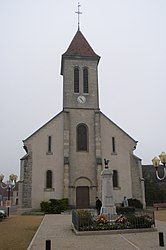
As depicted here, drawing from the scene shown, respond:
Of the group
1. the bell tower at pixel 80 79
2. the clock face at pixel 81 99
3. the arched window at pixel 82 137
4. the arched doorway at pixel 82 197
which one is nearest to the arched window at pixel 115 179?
the arched doorway at pixel 82 197

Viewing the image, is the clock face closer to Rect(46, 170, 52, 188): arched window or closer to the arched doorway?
Rect(46, 170, 52, 188): arched window

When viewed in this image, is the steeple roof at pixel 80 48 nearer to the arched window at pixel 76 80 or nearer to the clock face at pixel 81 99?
the arched window at pixel 76 80

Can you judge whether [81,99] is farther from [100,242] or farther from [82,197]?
[100,242]

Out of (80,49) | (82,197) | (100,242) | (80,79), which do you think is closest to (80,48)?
(80,49)

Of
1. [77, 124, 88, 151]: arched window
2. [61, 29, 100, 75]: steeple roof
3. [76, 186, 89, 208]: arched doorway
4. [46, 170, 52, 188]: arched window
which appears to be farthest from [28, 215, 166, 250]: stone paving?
[61, 29, 100, 75]: steeple roof

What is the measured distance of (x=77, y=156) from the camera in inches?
1094

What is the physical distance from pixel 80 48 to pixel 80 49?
0.23 meters

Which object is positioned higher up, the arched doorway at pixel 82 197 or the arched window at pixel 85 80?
the arched window at pixel 85 80

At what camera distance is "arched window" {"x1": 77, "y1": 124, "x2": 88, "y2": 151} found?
28328mm

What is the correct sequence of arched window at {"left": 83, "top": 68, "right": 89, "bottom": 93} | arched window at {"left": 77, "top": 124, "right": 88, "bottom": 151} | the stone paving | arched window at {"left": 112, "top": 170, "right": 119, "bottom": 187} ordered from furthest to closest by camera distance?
1. arched window at {"left": 83, "top": 68, "right": 89, "bottom": 93}
2. arched window at {"left": 77, "top": 124, "right": 88, "bottom": 151}
3. arched window at {"left": 112, "top": 170, "right": 119, "bottom": 187}
4. the stone paving

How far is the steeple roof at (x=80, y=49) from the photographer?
3173 centimetres

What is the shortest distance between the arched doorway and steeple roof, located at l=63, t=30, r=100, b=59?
49.2ft

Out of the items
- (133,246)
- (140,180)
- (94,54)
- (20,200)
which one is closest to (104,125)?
(140,180)

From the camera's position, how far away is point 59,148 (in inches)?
1090
